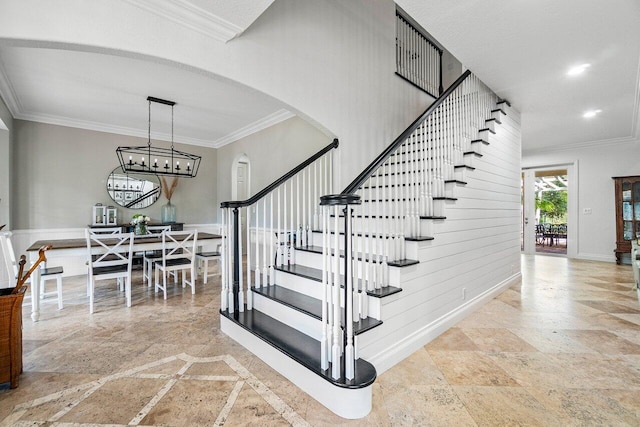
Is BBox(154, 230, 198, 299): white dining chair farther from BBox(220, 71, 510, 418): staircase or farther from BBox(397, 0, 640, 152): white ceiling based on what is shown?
BBox(397, 0, 640, 152): white ceiling

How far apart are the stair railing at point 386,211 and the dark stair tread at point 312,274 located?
2.2 inches

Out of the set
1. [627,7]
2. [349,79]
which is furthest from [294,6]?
[627,7]

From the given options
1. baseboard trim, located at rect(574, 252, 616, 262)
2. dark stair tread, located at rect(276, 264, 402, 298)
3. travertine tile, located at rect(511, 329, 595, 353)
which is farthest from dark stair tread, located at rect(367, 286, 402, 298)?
baseboard trim, located at rect(574, 252, 616, 262)

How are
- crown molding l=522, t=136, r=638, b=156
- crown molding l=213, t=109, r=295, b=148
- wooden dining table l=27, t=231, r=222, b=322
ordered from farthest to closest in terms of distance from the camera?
crown molding l=522, t=136, r=638, b=156 < crown molding l=213, t=109, r=295, b=148 < wooden dining table l=27, t=231, r=222, b=322

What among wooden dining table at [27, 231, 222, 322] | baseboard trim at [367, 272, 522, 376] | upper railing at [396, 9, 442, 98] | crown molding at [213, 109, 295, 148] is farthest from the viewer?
crown molding at [213, 109, 295, 148]

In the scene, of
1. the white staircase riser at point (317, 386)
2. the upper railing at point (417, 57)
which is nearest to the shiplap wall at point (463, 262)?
the white staircase riser at point (317, 386)

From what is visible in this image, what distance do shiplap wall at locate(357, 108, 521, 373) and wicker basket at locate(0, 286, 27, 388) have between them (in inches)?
87.9

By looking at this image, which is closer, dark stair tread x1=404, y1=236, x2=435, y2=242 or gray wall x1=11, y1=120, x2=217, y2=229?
dark stair tread x1=404, y1=236, x2=435, y2=242

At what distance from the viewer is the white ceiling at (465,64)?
2.43 m

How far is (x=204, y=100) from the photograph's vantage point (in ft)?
15.5

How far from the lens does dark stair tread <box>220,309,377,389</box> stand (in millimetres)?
1702

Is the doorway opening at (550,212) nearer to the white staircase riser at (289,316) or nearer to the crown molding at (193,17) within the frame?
the white staircase riser at (289,316)

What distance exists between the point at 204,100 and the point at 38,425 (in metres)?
4.28

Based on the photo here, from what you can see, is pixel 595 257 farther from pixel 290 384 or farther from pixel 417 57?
pixel 290 384
